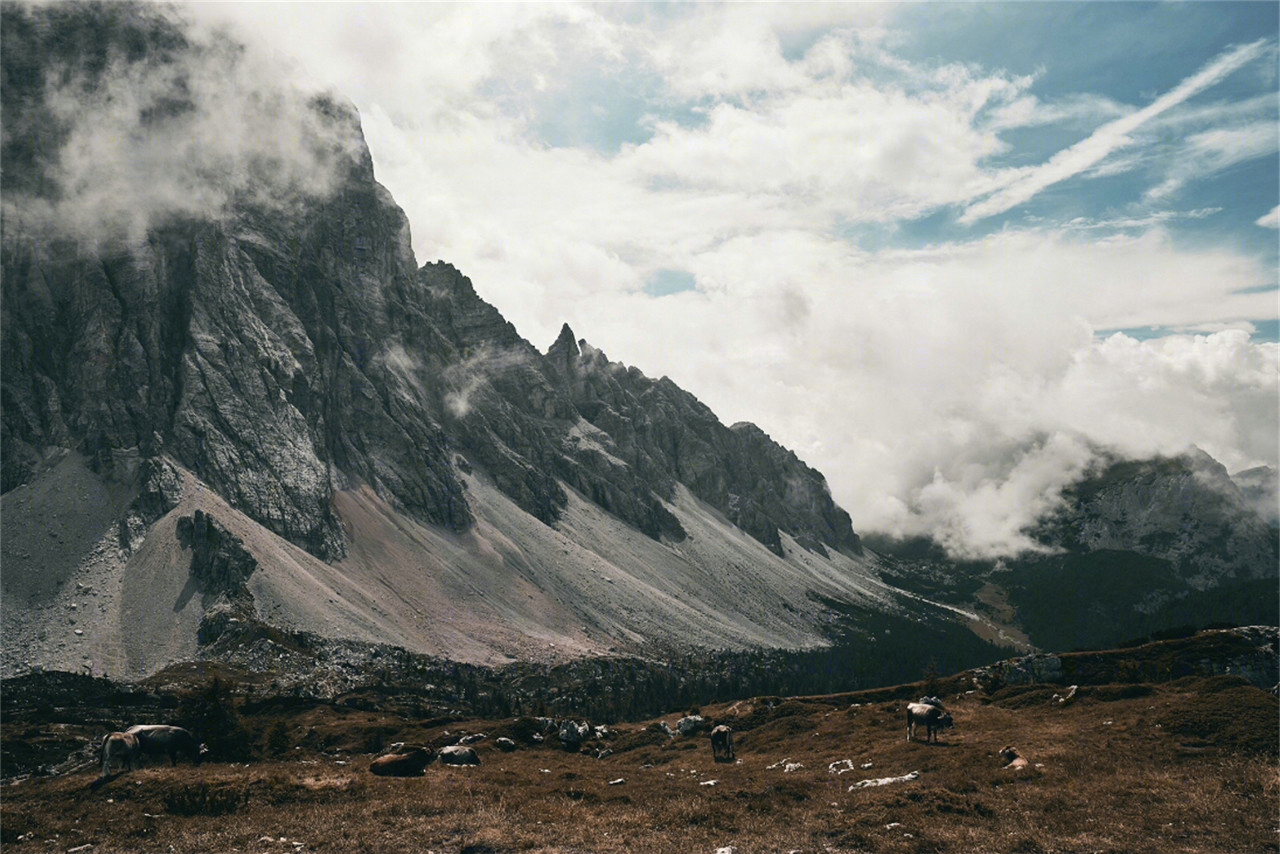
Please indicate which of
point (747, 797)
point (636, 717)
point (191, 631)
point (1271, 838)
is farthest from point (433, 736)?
point (191, 631)

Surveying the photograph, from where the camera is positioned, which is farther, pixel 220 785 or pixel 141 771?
pixel 141 771

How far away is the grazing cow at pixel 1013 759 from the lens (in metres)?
40.0

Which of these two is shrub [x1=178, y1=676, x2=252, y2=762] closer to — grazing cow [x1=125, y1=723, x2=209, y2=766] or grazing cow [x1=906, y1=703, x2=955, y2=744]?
grazing cow [x1=125, y1=723, x2=209, y2=766]

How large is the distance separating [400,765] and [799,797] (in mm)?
23362

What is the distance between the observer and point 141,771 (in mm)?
42719

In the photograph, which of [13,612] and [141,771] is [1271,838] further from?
[13,612]

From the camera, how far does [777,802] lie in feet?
119

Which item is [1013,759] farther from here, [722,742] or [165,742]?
[165,742]

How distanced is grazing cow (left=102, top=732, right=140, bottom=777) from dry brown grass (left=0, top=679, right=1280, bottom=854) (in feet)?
10.1

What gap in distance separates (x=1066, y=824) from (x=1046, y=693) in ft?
146

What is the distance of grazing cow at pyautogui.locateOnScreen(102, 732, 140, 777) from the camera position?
46.1m

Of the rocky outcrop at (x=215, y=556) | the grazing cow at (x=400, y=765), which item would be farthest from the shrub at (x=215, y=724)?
the rocky outcrop at (x=215, y=556)

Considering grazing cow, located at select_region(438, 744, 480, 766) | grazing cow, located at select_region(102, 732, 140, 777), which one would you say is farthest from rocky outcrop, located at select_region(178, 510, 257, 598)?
grazing cow, located at select_region(438, 744, 480, 766)

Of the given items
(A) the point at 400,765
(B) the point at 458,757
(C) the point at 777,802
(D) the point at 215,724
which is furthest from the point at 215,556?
(C) the point at 777,802
